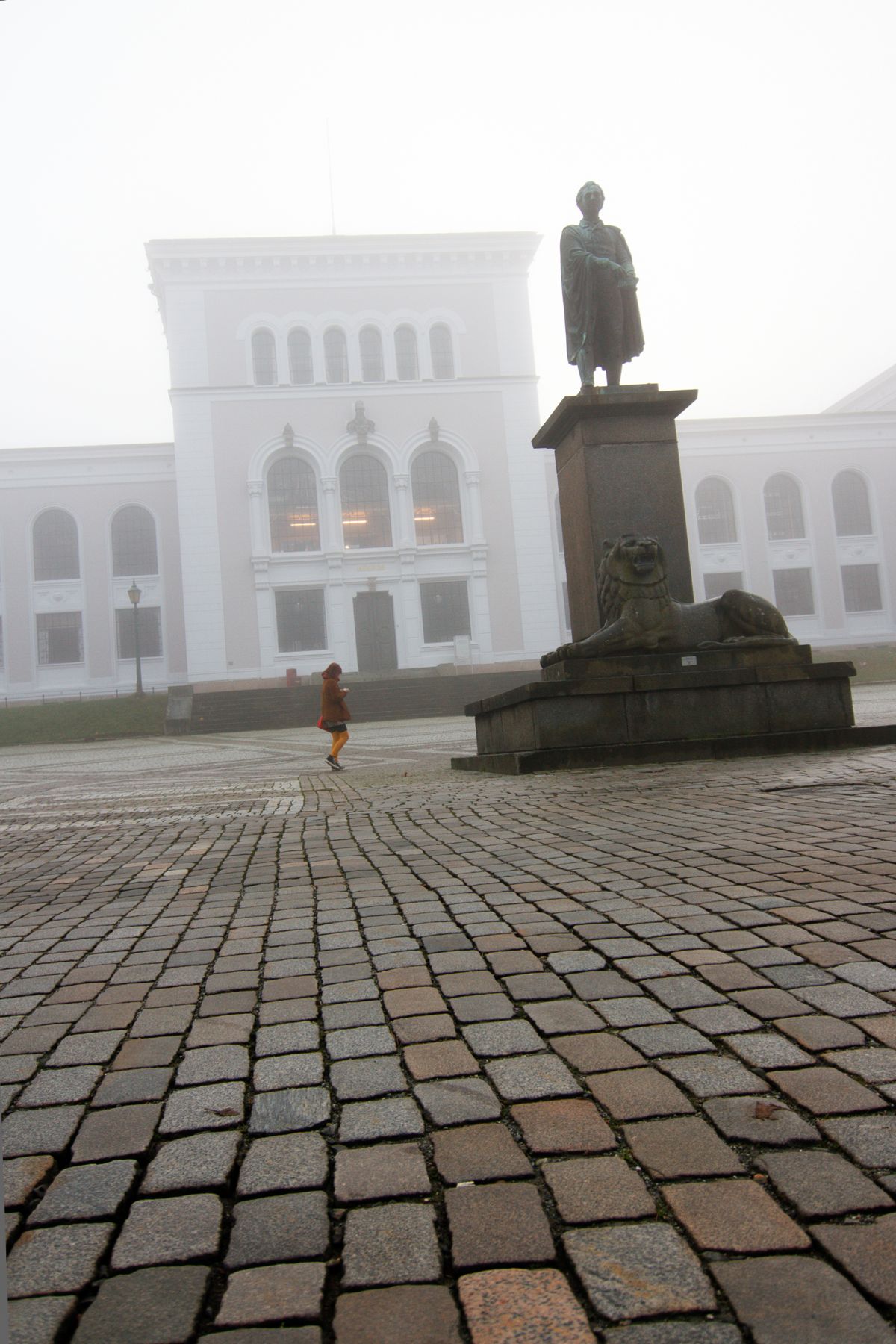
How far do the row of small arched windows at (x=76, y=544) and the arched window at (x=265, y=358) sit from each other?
839 centimetres

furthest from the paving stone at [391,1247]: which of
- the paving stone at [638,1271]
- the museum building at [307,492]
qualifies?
the museum building at [307,492]

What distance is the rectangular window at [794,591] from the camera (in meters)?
47.9

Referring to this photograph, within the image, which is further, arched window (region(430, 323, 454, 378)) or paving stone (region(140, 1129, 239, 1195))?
arched window (region(430, 323, 454, 378))

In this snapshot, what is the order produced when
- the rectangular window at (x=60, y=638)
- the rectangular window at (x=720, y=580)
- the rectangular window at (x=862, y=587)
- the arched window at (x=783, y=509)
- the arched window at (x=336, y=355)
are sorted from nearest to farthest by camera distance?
1. the arched window at (x=336, y=355)
2. the rectangular window at (x=60, y=638)
3. the rectangular window at (x=720, y=580)
4. the rectangular window at (x=862, y=587)
5. the arched window at (x=783, y=509)

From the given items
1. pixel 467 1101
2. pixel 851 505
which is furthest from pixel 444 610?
pixel 467 1101

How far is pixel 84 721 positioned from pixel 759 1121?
30.6 meters

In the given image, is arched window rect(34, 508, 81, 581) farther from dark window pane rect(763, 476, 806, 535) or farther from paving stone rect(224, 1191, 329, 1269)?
paving stone rect(224, 1191, 329, 1269)

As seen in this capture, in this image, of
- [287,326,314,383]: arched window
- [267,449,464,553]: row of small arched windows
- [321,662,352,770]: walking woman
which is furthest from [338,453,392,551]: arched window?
[321,662,352,770]: walking woman

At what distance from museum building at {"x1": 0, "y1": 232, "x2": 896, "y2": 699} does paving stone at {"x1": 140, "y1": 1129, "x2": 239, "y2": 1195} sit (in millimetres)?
39230

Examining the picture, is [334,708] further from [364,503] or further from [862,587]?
[862,587]

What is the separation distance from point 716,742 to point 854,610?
43.7 metres

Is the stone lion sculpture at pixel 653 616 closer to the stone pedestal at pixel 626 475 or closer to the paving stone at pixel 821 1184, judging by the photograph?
the stone pedestal at pixel 626 475

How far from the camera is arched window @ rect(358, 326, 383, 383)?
142 ft

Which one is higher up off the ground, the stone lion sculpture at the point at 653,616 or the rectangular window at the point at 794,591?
the rectangular window at the point at 794,591
